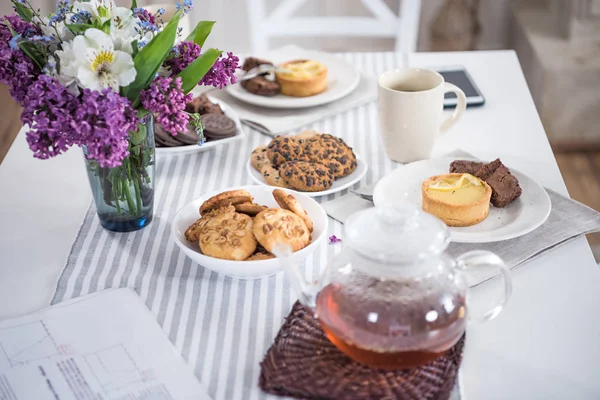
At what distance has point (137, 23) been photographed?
1.07 meters

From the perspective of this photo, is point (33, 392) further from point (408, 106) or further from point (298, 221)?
point (408, 106)

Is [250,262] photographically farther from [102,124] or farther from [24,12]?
[24,12]

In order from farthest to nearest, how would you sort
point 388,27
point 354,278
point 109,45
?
point 388,27 < point 109,45 < point 354,278

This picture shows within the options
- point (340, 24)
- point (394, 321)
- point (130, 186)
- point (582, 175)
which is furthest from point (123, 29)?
point (582, 175)

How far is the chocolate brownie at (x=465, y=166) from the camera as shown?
131 centimetres

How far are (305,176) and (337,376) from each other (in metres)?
0.52

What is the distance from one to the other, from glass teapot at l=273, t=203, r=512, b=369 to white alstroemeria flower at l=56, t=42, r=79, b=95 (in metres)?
0.39

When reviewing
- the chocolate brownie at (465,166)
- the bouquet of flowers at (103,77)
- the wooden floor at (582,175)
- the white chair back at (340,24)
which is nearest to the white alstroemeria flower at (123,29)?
the bouquet of flowers at (103,77)

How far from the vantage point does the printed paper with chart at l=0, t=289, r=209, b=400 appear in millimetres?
885

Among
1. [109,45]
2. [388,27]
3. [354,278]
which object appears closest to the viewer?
[354,278]

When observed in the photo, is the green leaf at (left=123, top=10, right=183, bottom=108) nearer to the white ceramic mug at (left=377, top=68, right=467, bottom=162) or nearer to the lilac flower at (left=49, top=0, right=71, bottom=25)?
the lilac flower at (left=49, top=0, right=71, bottom=25)

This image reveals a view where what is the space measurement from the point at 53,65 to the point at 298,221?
42 centimetres

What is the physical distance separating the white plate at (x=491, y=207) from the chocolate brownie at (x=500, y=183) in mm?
16

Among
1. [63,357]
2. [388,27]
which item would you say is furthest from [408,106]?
[388,27]
